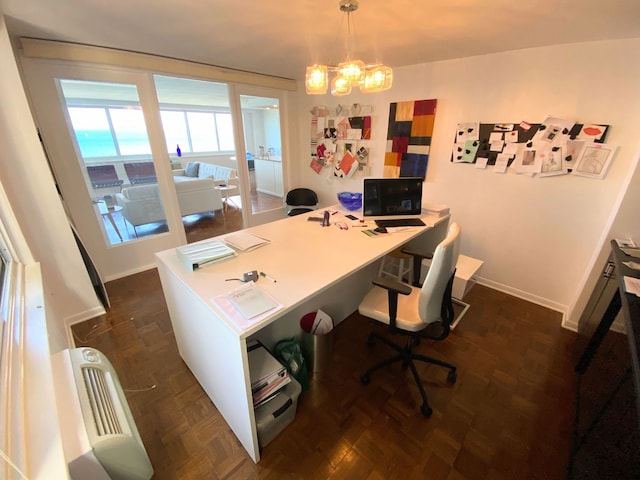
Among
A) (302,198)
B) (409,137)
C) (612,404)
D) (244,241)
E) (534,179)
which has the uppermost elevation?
(409,137)

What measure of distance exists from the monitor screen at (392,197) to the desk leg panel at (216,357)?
5.01 ft

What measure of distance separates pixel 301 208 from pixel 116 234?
235 centimetres

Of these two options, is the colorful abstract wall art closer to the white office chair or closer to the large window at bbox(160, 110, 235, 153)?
the white office chair

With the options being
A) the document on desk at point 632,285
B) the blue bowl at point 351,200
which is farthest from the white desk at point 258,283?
the document on desk at point 632,285

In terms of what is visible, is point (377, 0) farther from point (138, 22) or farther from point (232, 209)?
point (232, 209)

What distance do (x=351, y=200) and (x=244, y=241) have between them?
1.16 m

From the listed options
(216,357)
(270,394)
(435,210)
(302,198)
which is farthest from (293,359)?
(302,198)

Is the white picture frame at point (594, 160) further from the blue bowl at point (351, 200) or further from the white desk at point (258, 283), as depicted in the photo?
the blue bowl at point (351, 200)

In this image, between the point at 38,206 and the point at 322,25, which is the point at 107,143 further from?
the point at 322,25

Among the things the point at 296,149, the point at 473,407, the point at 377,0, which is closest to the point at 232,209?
the point at 296,149

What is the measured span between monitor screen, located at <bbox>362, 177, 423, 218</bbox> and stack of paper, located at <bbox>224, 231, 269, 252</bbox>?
969mm

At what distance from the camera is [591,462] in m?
1.06

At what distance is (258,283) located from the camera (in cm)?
131

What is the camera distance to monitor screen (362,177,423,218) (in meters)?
2.20
